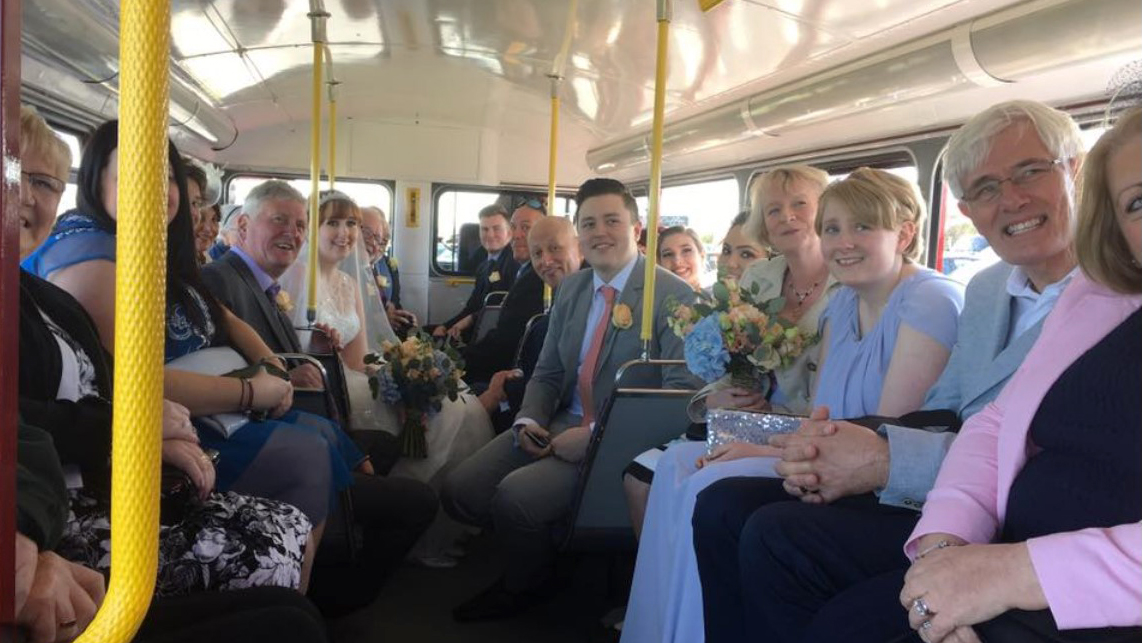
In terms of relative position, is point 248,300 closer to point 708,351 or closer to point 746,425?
point 708,351

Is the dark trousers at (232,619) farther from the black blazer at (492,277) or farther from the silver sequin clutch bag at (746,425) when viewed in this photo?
the black blazer at (492,277)

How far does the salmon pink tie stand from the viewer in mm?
3570

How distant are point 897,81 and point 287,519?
3233mm

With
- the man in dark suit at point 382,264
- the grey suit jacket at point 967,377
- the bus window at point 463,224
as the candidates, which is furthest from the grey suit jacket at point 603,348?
the bus window at point 463,224

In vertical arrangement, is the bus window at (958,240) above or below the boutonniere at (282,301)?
above

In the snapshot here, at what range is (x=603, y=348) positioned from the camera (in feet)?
11.7

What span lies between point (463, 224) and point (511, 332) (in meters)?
4.26

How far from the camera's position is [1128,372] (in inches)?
53.5

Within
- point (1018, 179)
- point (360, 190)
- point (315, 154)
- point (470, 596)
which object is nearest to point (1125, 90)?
point (1018, 179)

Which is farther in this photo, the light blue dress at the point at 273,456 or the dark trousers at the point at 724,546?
the light blue dress at the point at 273,456

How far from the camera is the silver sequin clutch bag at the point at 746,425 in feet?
7.92

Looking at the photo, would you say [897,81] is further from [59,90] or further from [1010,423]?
[59,90]

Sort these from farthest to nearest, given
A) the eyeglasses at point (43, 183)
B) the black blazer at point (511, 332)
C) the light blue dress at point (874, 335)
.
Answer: the black blazer at point (511, 332) < the light blue dress at point (874, 335) < the eyeglasses at point (43, 183)

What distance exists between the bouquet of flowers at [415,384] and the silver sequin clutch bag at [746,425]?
169 centimetres
